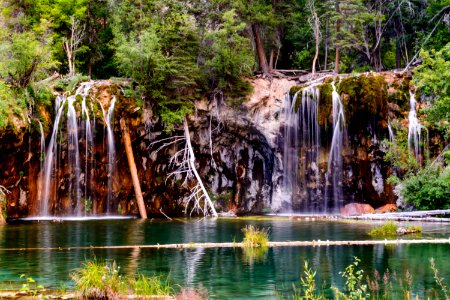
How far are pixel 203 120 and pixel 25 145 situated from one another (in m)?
9.82

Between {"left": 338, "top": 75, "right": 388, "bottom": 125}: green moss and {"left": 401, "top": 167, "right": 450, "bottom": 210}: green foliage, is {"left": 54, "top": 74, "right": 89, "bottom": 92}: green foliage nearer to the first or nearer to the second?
{"left": 338, "top": 75, "right": 388, "bottom": 125}: green moss

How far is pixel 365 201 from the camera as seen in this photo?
30.5 meters

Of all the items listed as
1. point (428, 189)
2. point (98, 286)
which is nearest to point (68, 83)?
point (428, 189)

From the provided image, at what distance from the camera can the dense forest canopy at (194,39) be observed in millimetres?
30109

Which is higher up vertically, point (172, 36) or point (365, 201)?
point (172, 36)

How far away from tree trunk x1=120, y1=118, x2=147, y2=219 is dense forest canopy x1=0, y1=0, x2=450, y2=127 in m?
2.11

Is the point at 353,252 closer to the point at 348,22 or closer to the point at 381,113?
the point at 381,113

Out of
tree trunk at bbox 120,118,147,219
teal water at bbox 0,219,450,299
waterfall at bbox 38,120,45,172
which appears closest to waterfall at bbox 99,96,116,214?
tree trunk at bbox 120,118,147,219

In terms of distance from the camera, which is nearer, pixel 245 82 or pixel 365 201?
pixel 365 201

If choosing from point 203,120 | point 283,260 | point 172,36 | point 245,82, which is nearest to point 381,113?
point 245,82

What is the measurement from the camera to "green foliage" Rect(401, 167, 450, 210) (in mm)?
23734

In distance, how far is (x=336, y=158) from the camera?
30.8m

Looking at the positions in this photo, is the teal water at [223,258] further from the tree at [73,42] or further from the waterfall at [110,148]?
the tree at [73,42]

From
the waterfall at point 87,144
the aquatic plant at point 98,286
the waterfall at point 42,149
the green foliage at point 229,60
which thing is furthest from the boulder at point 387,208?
the aquatic plant at point 98,286
